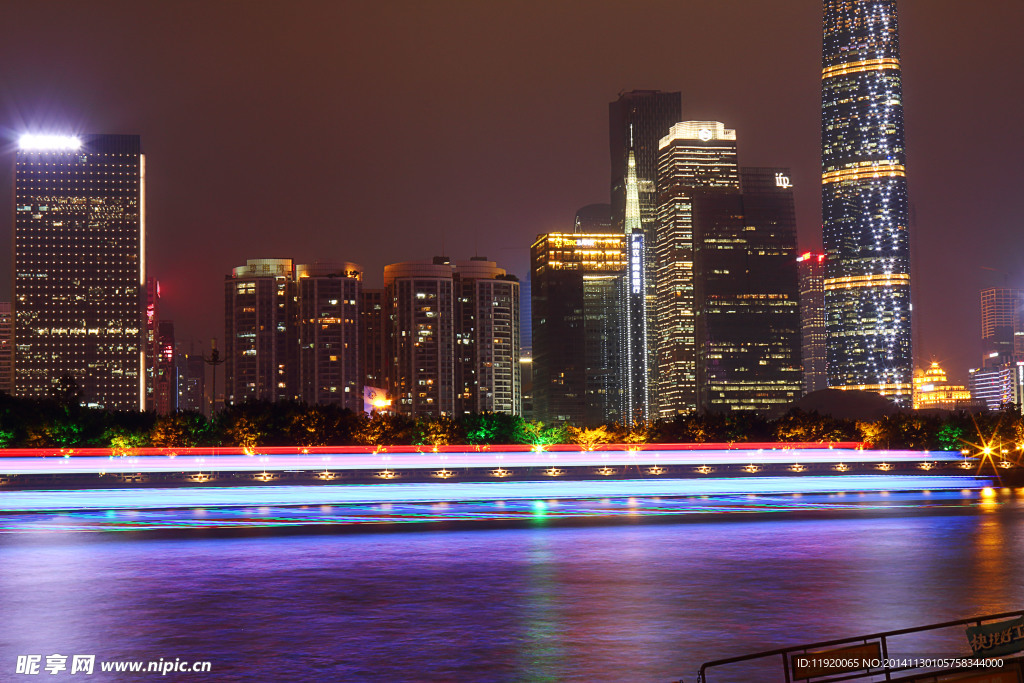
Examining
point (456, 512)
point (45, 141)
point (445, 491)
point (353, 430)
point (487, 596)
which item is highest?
point (45, 141)

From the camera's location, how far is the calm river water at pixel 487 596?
457 inches

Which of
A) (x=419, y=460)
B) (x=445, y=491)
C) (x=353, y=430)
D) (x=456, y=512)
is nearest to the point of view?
(x=456, y=512)

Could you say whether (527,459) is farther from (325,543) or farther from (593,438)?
(593,438)

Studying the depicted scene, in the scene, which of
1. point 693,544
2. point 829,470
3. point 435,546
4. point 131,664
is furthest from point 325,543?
point 829,470

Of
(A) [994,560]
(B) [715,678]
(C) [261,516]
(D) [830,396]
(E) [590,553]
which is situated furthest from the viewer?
(D) [830,396]

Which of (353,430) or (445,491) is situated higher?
(353,430)

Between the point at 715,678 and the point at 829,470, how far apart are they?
37.9 m

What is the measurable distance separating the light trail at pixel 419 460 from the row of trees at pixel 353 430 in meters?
9.87

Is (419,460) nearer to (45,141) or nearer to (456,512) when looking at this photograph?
(456,512)

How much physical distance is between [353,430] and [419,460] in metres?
21.0

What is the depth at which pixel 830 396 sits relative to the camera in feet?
618

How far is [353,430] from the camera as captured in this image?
58000mm

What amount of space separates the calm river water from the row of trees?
2861cm

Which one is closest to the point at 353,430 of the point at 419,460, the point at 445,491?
the point at 419,460
